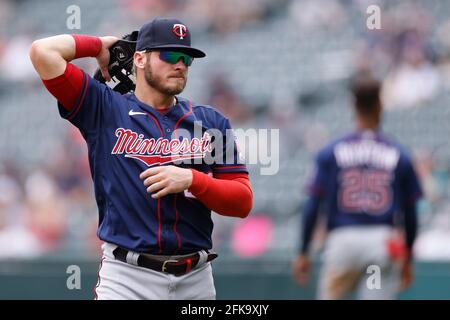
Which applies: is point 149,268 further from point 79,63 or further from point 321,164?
point 79,63

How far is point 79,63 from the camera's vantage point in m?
12.9

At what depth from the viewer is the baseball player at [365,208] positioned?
6.59 metres

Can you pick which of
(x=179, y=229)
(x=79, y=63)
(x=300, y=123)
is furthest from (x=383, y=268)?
(x=79, y=63)

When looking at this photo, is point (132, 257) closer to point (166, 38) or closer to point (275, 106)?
point (166, 38)

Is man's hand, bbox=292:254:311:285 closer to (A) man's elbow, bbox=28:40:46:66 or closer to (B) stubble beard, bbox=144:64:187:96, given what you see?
(B) stubble beard, bbox=144:64:187:96

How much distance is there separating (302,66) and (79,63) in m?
3.09

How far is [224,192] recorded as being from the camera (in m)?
4.07

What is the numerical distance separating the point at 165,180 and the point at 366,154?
118 inches

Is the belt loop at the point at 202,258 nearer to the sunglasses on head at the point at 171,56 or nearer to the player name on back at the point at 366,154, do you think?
the sunglasses on head at the point at 171,56

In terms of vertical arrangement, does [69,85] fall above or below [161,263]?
above

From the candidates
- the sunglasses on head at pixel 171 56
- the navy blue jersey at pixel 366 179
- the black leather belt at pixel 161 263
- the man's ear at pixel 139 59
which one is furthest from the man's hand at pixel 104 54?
the navy blue jersey at pixel 366 179

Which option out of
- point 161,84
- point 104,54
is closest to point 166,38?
point 161,84

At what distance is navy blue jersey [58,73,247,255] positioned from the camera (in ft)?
13.3
